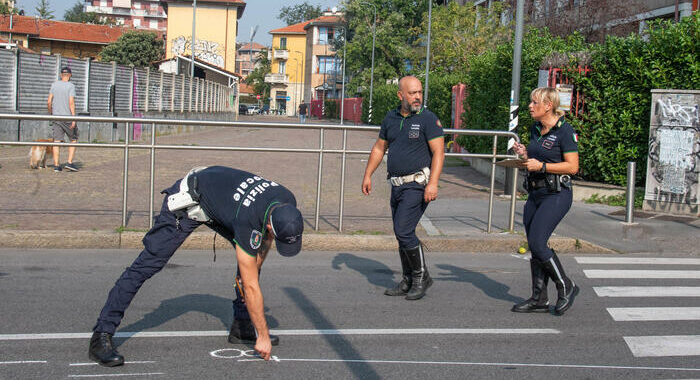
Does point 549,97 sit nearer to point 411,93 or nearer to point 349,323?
point 411,93

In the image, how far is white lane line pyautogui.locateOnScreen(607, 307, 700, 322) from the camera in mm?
6272

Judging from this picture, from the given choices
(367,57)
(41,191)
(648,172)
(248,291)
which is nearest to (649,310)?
(248,291)

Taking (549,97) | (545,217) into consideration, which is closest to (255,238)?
(545,217)

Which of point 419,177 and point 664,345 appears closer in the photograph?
point 664,345

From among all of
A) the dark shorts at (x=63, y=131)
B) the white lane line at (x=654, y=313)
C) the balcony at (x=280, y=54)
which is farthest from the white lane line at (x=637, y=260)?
the balcony at (x=280, y=54)

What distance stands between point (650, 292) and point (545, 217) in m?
1.81

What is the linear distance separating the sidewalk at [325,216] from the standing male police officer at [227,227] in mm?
4107

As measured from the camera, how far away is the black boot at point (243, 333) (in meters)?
5.28

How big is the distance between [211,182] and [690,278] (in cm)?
559

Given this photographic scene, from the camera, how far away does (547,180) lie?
243 inches

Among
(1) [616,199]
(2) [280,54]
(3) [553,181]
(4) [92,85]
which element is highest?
(2) [280,54]

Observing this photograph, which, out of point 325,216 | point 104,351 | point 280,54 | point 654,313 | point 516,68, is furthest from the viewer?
point 280,54

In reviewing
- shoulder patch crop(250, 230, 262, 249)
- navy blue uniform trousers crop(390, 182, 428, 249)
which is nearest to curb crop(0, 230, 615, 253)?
navy blue uniform trousers crop(390, 182, 428, 249)

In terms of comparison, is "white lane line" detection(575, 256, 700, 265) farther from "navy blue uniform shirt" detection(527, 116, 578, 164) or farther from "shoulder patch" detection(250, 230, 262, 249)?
"shoulder patch" detection(250, 230, 262, 249)
